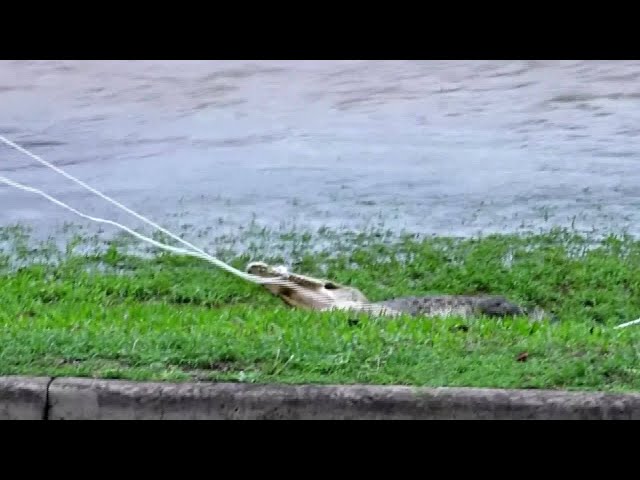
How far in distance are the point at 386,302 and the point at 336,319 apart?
0.92m

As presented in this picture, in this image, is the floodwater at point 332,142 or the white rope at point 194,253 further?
the floodwater at point 332,142

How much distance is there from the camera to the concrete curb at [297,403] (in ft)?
14.9

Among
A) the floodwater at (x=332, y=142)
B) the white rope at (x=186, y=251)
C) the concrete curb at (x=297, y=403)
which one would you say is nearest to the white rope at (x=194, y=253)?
the white rope at (x=186, y=251)

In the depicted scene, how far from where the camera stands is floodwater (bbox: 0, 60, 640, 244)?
848cm

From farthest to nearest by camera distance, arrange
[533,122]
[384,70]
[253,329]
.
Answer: [384,70] < [533,122] < [253,329]

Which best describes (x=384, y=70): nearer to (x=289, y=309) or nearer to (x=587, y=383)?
(x=289, y=309)

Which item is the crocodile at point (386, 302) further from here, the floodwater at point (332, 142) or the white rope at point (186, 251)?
the floodwater at point (332, 142)

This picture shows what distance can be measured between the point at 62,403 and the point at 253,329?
44.2 inches

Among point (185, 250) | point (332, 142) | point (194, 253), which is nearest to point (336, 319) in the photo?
point (194, 253)

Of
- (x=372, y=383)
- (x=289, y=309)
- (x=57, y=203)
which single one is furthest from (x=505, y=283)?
(x=57, y=203)

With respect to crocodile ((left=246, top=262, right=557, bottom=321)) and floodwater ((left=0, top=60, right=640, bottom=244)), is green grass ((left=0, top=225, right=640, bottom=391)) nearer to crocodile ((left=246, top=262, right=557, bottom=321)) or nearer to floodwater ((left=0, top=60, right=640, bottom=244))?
crocodile ((left=246, top=262, right=557, bottom=321))

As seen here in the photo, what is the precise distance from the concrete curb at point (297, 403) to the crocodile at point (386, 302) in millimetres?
1612

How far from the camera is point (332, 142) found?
952 cm

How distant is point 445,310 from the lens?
6.41 meters
